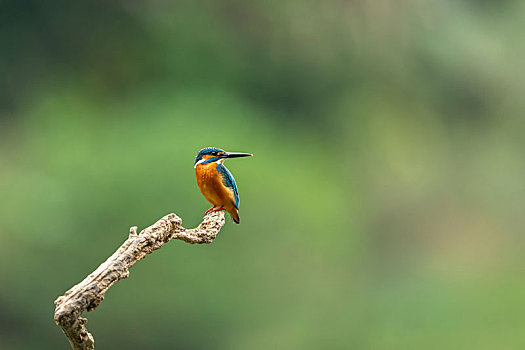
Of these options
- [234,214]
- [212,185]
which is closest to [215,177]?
[212,185]

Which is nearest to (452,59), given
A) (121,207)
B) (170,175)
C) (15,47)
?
(170,175)

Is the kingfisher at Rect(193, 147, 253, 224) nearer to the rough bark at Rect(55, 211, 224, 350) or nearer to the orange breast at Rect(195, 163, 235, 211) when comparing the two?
the orange breast at Rect(195, 163, 235, 211)

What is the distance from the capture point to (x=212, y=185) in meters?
1.38

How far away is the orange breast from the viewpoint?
4.51 feet

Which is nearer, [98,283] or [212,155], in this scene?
[98,283]

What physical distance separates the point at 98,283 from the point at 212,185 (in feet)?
2.12

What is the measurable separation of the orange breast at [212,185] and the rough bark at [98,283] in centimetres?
40

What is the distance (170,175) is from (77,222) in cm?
63

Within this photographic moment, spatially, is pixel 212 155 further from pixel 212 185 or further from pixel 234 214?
pixel 234 214

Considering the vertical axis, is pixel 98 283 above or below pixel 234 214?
below

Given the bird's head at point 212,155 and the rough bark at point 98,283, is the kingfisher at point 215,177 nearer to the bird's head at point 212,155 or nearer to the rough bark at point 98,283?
the bird's head at point 212,155

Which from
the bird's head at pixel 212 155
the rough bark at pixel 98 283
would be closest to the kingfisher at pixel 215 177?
the bird's head at pixel 212 155

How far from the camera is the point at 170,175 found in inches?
143

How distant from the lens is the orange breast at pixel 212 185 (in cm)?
138
